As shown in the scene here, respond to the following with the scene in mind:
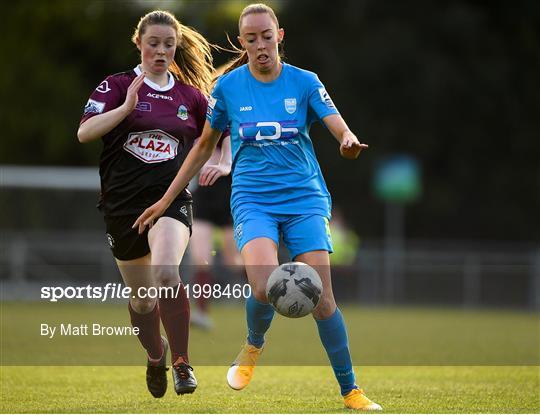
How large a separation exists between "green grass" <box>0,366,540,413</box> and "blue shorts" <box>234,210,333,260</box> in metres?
0.87

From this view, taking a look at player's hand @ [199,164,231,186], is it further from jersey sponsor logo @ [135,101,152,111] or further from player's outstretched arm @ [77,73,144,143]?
player's outstretched arm @ [77,73,144,143]

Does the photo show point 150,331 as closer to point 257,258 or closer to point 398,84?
point 257,258

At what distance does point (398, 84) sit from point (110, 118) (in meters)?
20.6

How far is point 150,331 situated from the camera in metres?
6.94

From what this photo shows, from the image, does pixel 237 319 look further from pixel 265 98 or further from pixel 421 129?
pixel 421 129

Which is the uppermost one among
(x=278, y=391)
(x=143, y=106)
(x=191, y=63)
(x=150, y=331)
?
(x=191, y=63)

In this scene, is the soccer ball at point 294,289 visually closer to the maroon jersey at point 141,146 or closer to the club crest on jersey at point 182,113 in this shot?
the maroon jersey at point 141,146

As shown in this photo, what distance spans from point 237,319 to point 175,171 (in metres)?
7.91

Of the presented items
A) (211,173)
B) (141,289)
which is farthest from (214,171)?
(141,289)

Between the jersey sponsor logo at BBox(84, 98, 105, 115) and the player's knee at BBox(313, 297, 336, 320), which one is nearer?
the player's knee at BBox(313, 297, 336, 320)

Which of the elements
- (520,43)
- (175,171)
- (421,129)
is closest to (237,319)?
(175,171)

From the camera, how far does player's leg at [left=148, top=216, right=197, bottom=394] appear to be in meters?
6.40

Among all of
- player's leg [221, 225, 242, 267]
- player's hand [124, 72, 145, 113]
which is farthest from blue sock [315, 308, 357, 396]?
player's leg [221, 225, 242, 267]

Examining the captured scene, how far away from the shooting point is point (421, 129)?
86.7 feet
